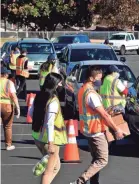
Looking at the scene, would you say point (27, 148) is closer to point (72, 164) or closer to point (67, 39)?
point (72, 164)

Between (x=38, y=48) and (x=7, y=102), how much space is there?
18034 mm

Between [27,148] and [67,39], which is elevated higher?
[27,148]

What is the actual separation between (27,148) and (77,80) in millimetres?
4427

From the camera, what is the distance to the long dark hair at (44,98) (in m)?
8.37

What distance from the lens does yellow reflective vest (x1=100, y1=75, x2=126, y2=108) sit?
1270 centimetres

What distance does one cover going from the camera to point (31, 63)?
1173 inches

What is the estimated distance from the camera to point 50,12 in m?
56.8

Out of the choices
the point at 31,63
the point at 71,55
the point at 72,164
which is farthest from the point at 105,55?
the point at 72,164

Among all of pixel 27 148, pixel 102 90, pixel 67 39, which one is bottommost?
pixel 67 39

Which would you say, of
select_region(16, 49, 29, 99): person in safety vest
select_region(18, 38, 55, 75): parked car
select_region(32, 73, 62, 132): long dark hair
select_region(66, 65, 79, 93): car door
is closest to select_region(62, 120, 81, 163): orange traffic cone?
select_region(32, 73, 62, 132): long dark hair

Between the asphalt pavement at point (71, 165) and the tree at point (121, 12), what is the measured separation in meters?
49.9

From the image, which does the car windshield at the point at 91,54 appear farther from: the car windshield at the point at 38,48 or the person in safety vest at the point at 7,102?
the person in safety vest at the point at 7,102

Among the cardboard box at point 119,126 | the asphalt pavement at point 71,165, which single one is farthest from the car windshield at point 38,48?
the cardboard box at point 119,126

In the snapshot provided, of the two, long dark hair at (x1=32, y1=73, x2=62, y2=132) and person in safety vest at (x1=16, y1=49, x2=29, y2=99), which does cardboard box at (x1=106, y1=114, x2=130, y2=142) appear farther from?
person in safety vest at (x1=16, y1=49, x2=29, y2=99)
